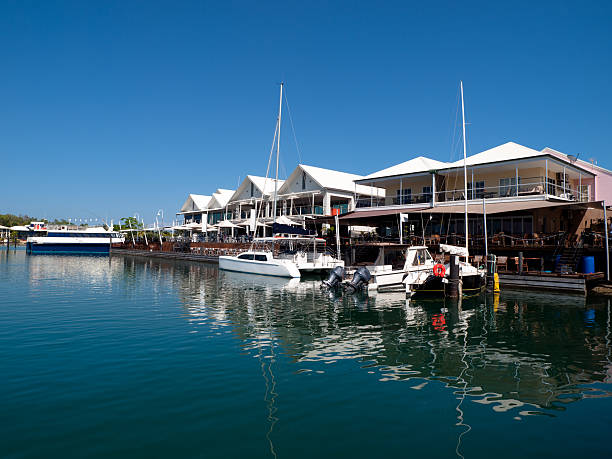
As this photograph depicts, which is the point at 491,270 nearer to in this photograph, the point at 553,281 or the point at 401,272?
the point at 553,281

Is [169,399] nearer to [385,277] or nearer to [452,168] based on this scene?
[385,277]

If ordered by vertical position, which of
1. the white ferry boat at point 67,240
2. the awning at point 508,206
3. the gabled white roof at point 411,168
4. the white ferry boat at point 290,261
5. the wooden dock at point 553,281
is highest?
the gabled white roof at point 411,168

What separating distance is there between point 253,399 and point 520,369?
21.9ft

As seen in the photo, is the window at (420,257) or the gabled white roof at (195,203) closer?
the window at (420,257)

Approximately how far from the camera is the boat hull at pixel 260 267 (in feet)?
104

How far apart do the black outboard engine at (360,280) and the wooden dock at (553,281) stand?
9002 millimetres

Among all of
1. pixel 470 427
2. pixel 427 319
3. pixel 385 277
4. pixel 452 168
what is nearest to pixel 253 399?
pixel 470 427

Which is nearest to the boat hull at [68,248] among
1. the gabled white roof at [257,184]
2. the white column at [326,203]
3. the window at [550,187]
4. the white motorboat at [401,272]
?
the gabled white roof at [257,184]

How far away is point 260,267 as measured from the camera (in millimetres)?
34094

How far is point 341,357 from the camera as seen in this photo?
36.0ft

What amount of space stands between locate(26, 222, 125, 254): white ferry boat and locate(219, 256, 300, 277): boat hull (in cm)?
4035

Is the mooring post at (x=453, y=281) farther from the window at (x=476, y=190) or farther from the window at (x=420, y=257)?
the window at (x=476, y=190)

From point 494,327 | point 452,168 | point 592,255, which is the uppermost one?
point 452,168

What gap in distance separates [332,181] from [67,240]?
49.8 m
